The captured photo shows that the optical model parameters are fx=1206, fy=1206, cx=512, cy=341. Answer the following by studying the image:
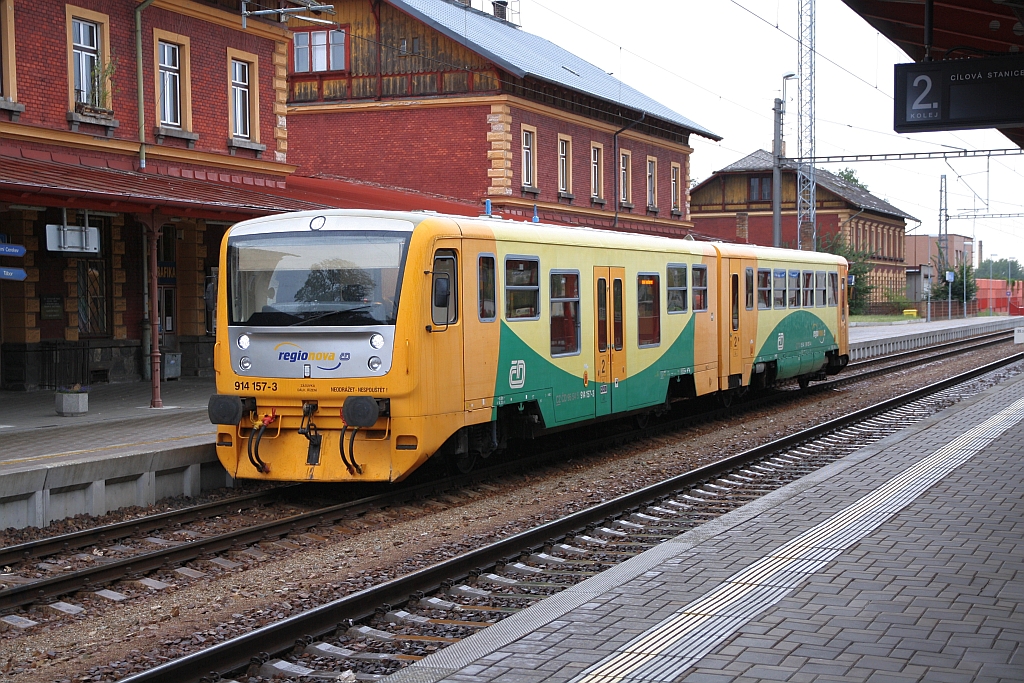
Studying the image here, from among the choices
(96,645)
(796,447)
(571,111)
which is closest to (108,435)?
(96,645)

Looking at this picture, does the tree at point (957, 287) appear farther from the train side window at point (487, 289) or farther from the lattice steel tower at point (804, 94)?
the train side window at point (487, 289)

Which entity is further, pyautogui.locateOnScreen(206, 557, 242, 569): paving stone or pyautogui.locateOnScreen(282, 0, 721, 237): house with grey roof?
pyautogui.locateOnScreen(282, 0, 721, 237): house with grey roof

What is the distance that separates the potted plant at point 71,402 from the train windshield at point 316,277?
5.52 metres

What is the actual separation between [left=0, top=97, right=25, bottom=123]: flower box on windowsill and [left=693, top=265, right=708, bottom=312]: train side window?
10.9 metres

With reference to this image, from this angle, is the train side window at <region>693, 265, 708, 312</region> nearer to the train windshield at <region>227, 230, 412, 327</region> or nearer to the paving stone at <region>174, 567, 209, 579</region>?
the train windshield at <region>227, 230, 412, 327</region>

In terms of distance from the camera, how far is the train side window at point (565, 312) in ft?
46.2

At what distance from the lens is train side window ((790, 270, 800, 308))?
23.1 meters

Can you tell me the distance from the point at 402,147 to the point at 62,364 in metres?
18.5

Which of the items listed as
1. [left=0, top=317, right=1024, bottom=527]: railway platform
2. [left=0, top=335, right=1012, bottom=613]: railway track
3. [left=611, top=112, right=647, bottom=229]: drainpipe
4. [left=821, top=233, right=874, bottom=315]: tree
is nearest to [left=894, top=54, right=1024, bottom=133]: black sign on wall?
[left=0, top=335, right=1012, bottom=613]: railway track

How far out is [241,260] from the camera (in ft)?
39.4

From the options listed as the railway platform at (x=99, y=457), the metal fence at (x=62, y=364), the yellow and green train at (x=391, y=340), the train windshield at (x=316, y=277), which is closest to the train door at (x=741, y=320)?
the yellow and green train at (x=391, y=340)

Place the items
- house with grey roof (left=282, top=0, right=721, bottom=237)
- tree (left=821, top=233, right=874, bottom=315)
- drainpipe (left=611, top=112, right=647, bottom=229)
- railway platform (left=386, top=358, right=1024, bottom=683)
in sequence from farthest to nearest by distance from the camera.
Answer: tree (left=821, top=233, right=874, bottom=315) < drainpipe (left=611, top=112, right=647, bottom=229) < house with grey roof (left=282, top=0, right=721, bottom=237) < railway platform (left=386, top=358, right=1024, bottom=683)

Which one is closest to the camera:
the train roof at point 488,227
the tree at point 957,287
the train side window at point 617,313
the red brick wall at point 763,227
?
the train roof at point 488,227

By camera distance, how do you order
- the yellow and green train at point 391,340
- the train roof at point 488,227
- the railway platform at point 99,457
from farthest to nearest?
1. the train roof at point 488,227
2. the yellow and green train at point 391,340
3. the railway platform at point 99,457
